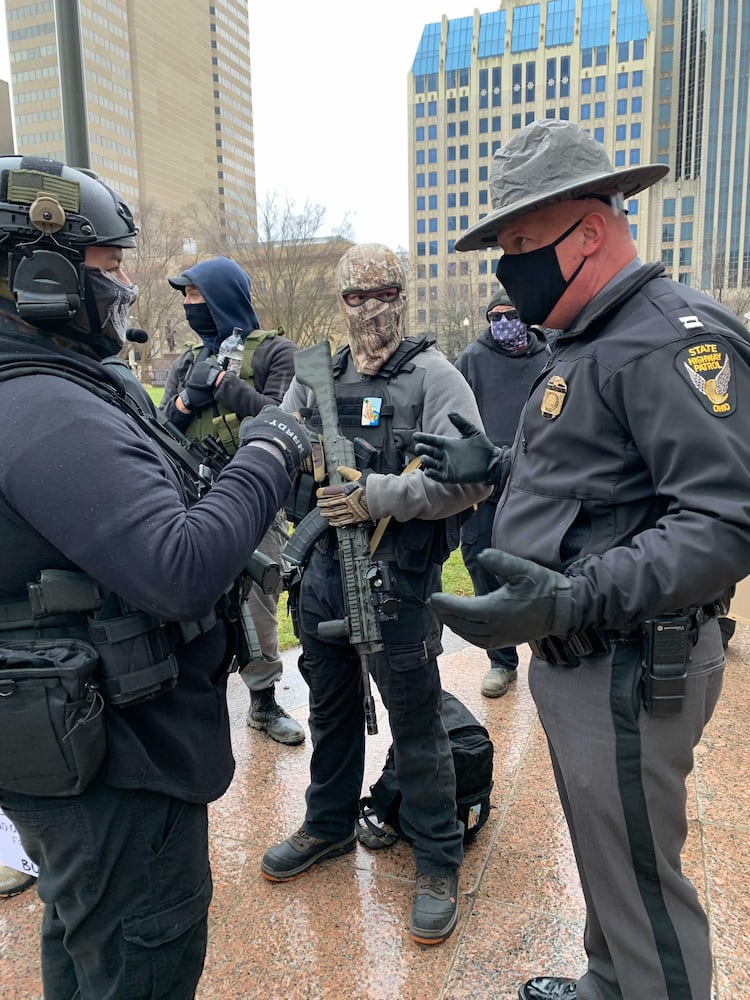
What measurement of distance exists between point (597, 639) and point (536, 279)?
898 mm

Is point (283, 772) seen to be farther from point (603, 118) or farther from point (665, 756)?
point (603, 118)

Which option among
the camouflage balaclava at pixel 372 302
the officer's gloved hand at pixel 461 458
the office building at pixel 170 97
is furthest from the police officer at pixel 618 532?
the office building at pixel 170 97

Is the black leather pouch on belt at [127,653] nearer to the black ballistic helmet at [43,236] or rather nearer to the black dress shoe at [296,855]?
the black ballistic helmet at [43,236]

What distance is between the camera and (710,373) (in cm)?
143

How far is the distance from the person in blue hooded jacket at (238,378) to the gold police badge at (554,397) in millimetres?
2084

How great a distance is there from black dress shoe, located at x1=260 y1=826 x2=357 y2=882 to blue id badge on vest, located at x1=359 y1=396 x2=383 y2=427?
1622mm

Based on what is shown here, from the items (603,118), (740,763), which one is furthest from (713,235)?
(740,763)

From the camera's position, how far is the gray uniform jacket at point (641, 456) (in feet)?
4.53

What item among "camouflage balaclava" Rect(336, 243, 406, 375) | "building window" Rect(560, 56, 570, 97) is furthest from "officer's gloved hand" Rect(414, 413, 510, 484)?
"building window" Rect(560, 56, 570, 97)

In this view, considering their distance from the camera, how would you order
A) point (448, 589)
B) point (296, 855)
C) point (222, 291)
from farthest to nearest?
point (448, 589) < point (222, 291) < point (296, 855)

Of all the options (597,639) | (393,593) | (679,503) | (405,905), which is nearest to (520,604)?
(597,639)

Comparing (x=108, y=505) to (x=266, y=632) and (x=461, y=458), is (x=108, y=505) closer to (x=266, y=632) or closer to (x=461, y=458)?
(x=461, y=458)

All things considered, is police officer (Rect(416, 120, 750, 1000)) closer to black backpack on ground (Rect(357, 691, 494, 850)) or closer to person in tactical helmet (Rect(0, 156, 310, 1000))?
person in tactical helmet (Rect(0, 156, 310, 1000))

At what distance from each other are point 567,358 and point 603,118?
96031 millimetres
